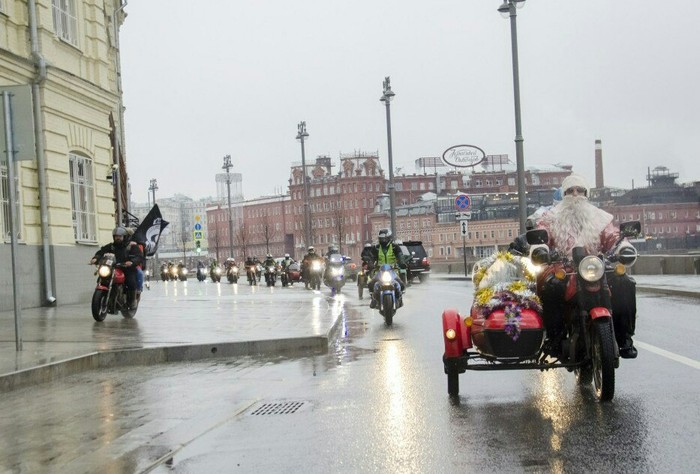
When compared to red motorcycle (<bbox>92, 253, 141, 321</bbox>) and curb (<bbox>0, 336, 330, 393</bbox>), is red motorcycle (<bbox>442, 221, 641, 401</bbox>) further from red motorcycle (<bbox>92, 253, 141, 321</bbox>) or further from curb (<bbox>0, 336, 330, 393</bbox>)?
red motorcycle (<bbox>92, 253, 141, 321</bbox>)

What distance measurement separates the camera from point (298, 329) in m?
15.0

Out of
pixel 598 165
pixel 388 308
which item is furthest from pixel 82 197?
pixel 598 165

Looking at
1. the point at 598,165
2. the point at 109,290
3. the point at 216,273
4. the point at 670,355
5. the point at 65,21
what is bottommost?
the point at 216,273

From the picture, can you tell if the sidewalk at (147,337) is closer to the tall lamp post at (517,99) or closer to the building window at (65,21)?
the building window at (65,21)

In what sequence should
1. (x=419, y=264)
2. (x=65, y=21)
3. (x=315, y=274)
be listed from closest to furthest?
1. (x=65, y=21)
2. (x=315, y=274)
3. (x=419, y=264)

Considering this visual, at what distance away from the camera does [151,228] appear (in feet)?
92.9

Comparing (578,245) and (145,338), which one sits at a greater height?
(578,245)

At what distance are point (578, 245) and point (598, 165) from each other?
483 feet

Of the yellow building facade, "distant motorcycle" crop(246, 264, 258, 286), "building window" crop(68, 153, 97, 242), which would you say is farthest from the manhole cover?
"distant motorcycle" crop(246, 264, 258, 286)

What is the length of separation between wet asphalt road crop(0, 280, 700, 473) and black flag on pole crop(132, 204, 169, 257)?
1531 centimetres

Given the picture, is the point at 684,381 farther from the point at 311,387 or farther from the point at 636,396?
the point at 311,387

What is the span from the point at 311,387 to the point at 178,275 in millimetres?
77558

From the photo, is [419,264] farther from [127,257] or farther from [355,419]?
[355,419]

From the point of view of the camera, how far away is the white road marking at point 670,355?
1004 cm
